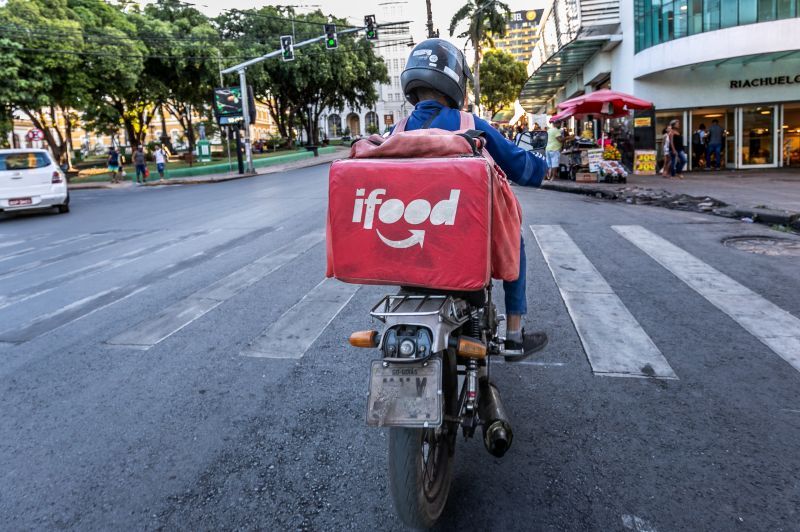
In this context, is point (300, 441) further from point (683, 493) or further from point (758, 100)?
point (758, 100)

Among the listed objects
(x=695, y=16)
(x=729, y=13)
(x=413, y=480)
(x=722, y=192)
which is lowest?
(x=413, y=480)

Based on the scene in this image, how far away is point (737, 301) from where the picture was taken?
17.3 feet

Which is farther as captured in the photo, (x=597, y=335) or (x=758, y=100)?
(x=758, y=100)

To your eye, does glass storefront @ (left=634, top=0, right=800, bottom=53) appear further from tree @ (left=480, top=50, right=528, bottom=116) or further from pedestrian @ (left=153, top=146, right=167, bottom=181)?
tree @ (left=480, top=50, right=528, bottom=116)

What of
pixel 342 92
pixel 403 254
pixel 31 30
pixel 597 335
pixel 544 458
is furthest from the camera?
pixel 342 92

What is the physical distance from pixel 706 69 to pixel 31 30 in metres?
27.3

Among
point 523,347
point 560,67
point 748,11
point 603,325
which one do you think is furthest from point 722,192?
point 560,67

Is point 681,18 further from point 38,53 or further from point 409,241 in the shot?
point 38,53

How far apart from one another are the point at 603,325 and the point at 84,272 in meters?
6.13

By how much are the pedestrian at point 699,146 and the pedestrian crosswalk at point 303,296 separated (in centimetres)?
1429

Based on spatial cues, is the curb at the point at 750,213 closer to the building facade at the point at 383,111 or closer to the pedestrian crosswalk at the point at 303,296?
the pedestrian crosswalk at the point at 303,296

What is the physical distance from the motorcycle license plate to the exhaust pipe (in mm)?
534

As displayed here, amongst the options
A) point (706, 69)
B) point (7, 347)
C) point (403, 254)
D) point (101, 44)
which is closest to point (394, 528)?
point (403, 254)

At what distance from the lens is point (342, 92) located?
54750 millimetres
